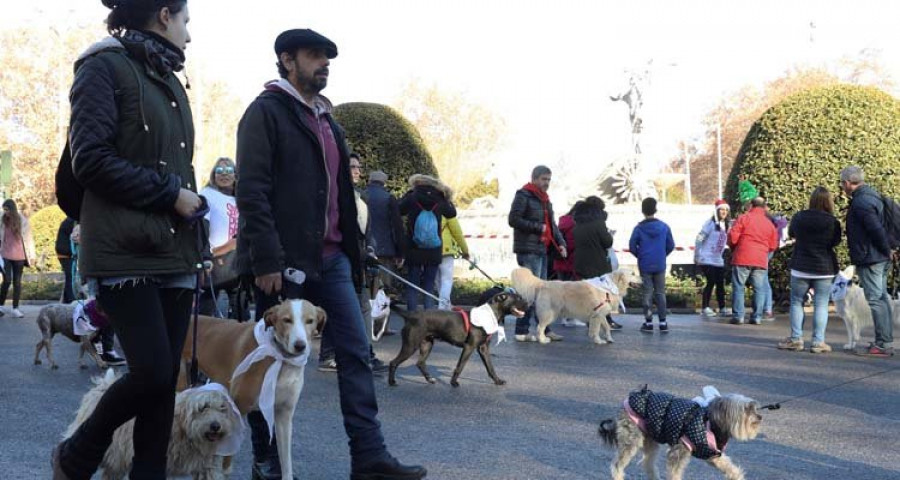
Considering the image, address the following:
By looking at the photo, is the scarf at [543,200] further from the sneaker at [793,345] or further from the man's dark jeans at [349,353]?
the man's dark jeans at [349,353]

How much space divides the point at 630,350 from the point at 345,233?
682 centimetres

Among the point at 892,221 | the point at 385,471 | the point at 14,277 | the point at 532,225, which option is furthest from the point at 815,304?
the point at 14,277

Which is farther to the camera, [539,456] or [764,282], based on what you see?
[764,282]

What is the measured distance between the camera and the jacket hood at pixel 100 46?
3422 mm

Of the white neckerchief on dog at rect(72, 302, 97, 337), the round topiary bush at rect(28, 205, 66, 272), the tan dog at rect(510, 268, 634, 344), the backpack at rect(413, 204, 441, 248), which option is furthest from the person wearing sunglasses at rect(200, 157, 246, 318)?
the round topiary bush at rect(28, 205, 66, 272)

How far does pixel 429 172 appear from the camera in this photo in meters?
16.3

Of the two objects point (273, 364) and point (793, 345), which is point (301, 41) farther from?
point (793, 345)

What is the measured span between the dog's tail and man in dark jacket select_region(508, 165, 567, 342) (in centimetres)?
704

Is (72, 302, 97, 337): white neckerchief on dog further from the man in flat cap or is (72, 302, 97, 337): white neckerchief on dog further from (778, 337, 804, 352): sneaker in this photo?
(778, 337, 804, 352): sneaker

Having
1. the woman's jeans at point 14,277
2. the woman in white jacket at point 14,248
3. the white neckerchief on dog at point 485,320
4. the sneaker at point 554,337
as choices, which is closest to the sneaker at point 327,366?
the white neckerchief on dog at point 485,320

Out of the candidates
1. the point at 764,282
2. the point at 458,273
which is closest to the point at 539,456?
the point at 764,282

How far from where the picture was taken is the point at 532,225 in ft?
39.0

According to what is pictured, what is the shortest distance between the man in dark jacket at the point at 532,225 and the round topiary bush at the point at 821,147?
4552 mm

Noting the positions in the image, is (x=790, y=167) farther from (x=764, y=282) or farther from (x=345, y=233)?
(x=345, y=233)
